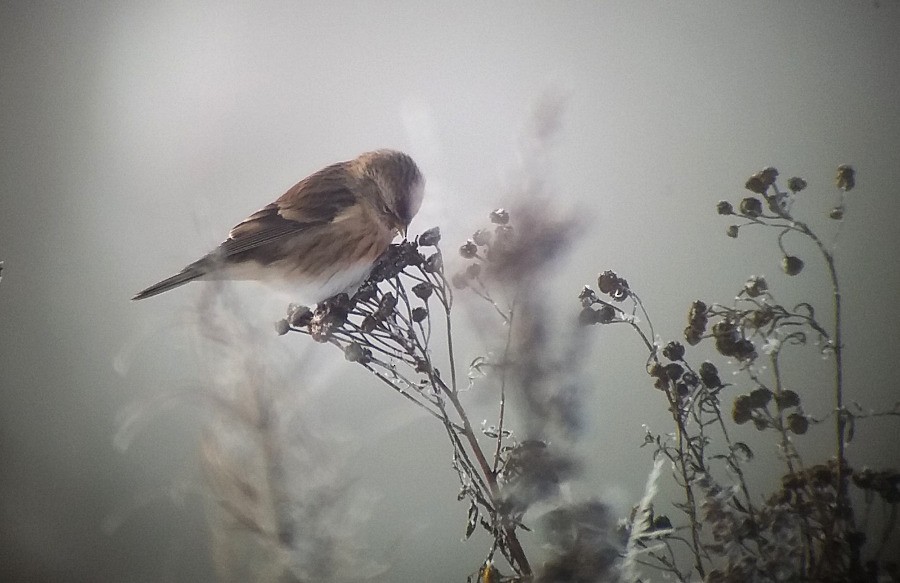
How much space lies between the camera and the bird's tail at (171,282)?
2.58ft

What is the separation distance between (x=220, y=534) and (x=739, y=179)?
104 cm

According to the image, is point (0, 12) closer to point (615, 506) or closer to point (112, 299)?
point (112, 299)

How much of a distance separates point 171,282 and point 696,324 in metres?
0.71

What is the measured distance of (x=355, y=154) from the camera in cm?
127

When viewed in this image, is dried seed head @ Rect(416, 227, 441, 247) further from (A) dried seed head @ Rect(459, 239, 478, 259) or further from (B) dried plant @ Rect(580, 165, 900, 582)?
(B) dried plant @ Rect(580, 165, 900, 582)

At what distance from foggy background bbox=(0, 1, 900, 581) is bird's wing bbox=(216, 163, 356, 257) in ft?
0.37

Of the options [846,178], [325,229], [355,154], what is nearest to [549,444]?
[846,178]

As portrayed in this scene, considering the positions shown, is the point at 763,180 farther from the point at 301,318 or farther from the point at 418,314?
the point at 301,318

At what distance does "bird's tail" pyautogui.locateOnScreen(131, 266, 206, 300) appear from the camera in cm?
79

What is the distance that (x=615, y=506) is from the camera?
552 mm

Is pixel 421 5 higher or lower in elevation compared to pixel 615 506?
higher

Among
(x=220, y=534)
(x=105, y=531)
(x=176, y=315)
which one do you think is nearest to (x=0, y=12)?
(x=176, y=315)

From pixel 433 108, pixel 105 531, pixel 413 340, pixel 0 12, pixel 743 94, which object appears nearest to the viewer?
pixel 413 340

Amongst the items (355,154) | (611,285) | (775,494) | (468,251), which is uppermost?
(355,154)
